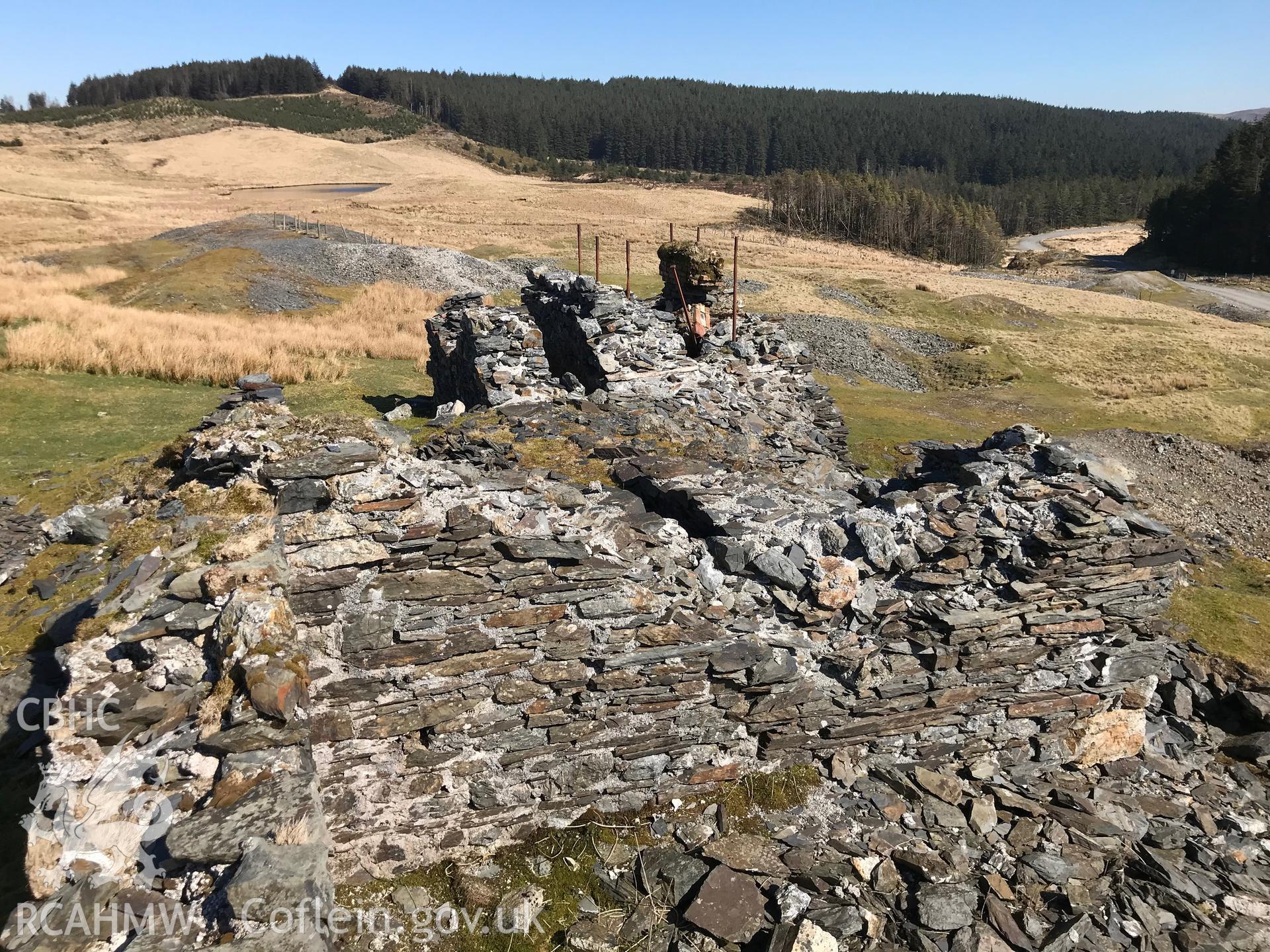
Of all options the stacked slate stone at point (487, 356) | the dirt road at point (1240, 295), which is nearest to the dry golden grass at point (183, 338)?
the stacked slate stone at point (487, 356)

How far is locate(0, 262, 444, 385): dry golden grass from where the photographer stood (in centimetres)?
1966

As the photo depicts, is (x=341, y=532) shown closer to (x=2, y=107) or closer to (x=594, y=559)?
(x=594, y=559)

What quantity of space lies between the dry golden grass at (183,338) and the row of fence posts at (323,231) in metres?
16.4

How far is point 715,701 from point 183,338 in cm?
2335

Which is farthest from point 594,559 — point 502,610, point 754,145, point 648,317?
point 754,145

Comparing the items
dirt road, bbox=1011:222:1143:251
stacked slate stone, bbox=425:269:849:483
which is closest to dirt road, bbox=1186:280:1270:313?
dirt road, bbox=1011:222:1143:251

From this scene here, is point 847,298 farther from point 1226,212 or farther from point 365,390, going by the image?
point 1226,212

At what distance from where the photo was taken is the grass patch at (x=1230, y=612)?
9.59 metres

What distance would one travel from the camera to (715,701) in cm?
586

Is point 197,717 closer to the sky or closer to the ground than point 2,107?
closer to the ground

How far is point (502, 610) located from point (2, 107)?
203377 mm

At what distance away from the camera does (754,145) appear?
14175 centimetres

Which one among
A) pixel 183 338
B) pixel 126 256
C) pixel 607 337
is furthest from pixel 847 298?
pixel 126 256

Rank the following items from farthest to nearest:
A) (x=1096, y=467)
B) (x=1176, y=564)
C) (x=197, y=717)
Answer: (x=1096, y=467)
(x=1176, y=564)
(x=197, y=717)
